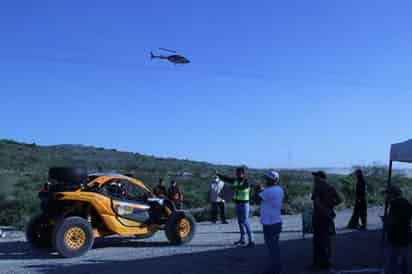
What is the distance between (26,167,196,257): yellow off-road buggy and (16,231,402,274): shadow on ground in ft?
2.80

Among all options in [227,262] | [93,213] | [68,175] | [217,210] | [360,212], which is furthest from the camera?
[217,210]

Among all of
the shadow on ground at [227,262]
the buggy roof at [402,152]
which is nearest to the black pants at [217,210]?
the shadow on ground at [227,262]

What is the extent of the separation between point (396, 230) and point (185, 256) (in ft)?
15.1

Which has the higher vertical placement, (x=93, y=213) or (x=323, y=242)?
(x=93, y=213)

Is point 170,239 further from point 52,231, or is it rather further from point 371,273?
point 371,273

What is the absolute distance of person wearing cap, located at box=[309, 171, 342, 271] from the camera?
31.2 feet

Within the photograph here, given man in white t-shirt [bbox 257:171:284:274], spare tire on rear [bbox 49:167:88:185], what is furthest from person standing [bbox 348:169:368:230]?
spare tire on rear [bbox 49:167:88:185]

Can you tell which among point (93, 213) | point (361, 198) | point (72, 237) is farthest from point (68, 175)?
point (361, 198)

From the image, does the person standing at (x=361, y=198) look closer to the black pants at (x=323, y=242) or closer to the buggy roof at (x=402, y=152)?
the buggy roof at (x=402, y=152)

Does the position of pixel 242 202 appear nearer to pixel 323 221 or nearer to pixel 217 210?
pixel 323 221

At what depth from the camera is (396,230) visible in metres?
7.97

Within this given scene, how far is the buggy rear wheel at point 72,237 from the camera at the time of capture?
36.1 feet

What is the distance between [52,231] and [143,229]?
2159 mm

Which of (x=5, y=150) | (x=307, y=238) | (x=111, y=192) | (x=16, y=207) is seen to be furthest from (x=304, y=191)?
(x=5, y=150)
